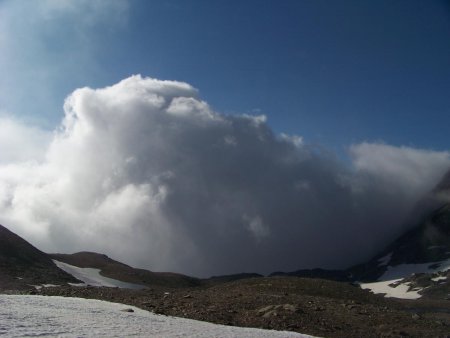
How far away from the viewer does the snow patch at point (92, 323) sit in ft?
68.0

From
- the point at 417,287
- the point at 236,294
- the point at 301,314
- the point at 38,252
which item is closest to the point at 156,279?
the point at 38,252

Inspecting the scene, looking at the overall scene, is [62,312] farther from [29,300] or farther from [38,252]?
[38,252]

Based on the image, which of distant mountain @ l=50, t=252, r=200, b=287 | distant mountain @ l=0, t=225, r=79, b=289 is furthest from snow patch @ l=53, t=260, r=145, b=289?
distant mountain @ l=50, t=252, r=200, b=287

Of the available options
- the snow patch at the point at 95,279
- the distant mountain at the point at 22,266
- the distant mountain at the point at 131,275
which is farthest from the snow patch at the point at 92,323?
the distant mountain at the point at 131,275

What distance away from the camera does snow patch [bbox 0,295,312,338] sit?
Answer: 20719 mm

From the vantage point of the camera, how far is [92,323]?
23359 mm

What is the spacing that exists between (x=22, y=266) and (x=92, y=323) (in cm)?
6449

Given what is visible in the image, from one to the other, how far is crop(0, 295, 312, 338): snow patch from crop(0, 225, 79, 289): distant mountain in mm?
31962

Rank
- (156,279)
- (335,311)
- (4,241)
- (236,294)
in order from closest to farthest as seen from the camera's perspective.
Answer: (335,311)
(236,294)
(4,241)
(156,279)

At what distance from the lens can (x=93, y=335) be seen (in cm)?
2045

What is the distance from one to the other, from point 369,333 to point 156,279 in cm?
9494

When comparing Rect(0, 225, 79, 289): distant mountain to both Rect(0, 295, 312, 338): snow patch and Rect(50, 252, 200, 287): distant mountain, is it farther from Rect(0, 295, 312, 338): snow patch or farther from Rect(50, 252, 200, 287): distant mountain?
Rect(0, 295, 312, 338): snow patch

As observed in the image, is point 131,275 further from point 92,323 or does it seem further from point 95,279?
point 92,323

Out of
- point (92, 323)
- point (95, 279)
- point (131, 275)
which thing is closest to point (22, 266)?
point (95, 279)
